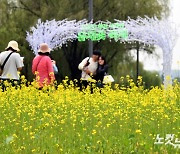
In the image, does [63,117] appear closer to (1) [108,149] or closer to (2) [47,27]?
(1) [108,149]

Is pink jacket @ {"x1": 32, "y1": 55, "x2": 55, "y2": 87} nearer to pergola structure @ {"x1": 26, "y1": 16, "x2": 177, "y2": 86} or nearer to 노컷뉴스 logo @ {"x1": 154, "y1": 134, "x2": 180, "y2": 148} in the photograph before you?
pergola structure @ {"x1": 26, "y1": 16, "x2": 177, "y2": 86}

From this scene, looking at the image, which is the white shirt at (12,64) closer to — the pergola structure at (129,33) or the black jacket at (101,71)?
the black jacket at (101,71)

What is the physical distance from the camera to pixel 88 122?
6.23 m

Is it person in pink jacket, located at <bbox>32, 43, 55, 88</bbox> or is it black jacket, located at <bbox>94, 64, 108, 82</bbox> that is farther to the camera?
black jacket, located at <bbox>94, 64, 108, 82</bbox>

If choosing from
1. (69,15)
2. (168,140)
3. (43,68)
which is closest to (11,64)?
(43,68)

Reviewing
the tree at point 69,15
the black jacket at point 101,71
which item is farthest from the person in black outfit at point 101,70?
the tree at point 69,15

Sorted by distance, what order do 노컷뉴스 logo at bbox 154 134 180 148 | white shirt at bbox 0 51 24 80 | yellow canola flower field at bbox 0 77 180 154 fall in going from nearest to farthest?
1. 노컷뉴스 logo at bbox 154 134 180 148
2. yellow canola flower field at bbox 0 77 180 154
3. white shirt at bbox 0 51 24 80

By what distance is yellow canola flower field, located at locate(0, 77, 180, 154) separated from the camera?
468cm

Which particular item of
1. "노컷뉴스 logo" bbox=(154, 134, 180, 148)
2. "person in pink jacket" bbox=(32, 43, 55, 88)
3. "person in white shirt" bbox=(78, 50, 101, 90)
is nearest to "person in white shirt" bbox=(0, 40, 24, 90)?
"person in pink jacket" bbox=(32, 43, 55, 88)

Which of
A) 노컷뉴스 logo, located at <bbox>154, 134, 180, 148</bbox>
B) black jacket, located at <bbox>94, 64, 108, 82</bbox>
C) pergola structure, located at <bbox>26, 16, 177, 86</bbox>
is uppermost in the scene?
pergola structure, located at <bbox>26, 16, 177, 86</bbox>

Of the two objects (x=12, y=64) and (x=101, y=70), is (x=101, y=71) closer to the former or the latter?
(x=101, y=70)

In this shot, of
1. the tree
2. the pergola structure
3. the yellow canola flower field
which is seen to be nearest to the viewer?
the yellow canola flower field

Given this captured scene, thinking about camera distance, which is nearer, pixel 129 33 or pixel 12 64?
pixel 12 64

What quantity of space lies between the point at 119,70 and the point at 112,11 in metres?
3.26
